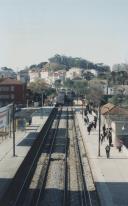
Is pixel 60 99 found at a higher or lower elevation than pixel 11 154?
higher

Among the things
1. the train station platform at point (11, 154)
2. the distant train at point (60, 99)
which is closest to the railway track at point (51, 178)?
the train station platform at point (11, 154)

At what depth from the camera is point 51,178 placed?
29.6m

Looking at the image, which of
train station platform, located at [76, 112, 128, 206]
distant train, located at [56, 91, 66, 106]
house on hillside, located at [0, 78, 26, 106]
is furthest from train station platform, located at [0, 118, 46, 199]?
distant train, located at [56, 91, 66, 106]

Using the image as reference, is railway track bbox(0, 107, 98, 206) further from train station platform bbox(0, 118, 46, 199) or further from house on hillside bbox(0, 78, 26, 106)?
house on hillside bbox(0, 78, 26, 106)

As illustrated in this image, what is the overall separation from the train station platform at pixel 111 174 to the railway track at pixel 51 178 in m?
0.76

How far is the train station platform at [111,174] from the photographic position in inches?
949

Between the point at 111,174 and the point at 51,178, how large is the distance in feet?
11.4

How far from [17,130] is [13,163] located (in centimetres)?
1978

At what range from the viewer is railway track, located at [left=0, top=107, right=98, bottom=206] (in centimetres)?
2400

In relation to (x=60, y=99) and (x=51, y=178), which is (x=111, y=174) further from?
(x=60, y=99)

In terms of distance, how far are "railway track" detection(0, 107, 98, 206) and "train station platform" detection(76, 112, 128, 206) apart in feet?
2.50

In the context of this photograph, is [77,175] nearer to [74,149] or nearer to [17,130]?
[74,149]

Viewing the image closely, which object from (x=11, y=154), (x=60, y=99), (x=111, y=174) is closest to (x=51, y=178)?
(x=111, y=174)

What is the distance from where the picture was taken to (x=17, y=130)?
172 ft
